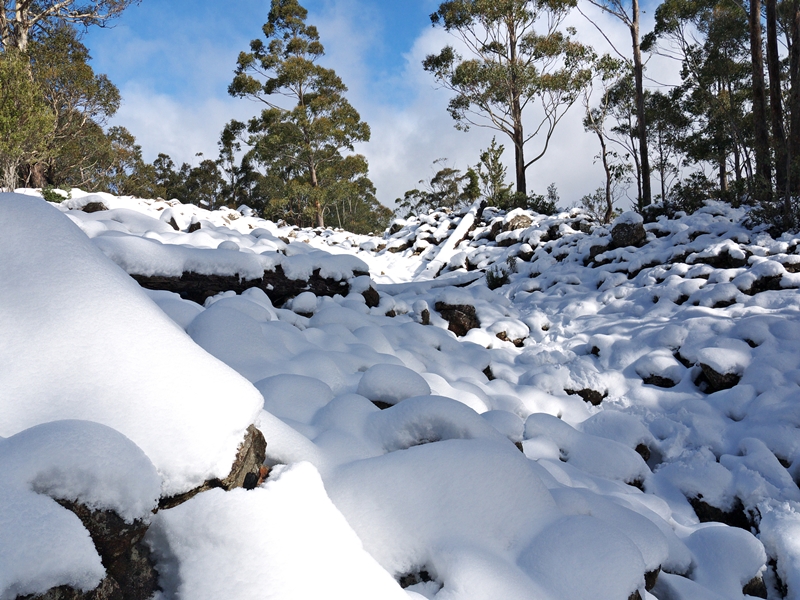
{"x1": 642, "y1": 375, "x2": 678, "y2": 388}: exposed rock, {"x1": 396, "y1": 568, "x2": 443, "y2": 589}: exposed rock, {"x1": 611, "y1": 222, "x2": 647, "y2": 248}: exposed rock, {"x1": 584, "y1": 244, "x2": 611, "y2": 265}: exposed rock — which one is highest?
{"x1": 611, "y1": 222, "x2": 647, "y2": 248}: exposed rock

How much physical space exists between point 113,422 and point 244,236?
5269 millimetres

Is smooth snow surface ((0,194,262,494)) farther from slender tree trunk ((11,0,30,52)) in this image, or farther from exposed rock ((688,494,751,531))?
slender tree trunk ((11,0,30,52))

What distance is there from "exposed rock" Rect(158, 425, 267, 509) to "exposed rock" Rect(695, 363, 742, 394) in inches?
134

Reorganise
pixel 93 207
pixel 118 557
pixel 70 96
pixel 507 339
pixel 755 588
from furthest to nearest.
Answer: pixel 70 96
pixel 93 207
pixel 507 339
pixel 755 588
pixel 118 557

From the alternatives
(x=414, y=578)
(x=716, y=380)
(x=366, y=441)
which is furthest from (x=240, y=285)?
(x=716, y=380)

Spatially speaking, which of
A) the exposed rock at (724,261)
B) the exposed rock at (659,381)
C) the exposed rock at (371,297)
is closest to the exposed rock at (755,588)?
the exposed rock at (659,381)

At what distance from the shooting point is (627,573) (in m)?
1.26

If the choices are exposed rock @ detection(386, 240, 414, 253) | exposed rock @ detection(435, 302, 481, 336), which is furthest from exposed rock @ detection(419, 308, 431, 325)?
exposed rock @ detection(386, 240, 414, 253)

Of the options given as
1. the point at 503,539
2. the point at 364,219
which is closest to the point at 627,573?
the point at 503,539

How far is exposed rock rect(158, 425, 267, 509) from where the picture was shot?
1.02m

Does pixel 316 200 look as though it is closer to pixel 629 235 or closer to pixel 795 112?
pixel 629 235

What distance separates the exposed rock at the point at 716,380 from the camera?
3.35 meters

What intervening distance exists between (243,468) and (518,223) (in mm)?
8820

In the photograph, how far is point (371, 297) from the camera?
174 inches
